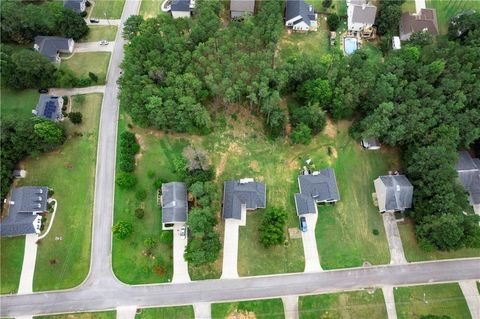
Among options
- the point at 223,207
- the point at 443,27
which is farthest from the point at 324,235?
the point at 443,27

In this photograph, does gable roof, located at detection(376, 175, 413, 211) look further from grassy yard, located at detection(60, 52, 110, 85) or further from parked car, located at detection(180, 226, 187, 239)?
grassy yard, located at detection(60, 52, 110, 85)

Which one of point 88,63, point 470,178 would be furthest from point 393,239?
point 88,63

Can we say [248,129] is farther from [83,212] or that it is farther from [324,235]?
[83,212]

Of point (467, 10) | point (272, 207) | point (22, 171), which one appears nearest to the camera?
point (272, 207)

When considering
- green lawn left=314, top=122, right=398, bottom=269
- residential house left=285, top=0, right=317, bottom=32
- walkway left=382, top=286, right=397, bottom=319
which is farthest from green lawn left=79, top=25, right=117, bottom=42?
walkway left=382, top=286, right=397, bottom=319

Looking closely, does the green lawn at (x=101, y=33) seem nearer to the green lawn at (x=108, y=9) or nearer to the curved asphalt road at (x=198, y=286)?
the green lawn at (x=108, y=9)

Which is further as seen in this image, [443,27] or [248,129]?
[443,27]

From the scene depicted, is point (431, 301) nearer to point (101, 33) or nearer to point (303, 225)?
point (303, 225)

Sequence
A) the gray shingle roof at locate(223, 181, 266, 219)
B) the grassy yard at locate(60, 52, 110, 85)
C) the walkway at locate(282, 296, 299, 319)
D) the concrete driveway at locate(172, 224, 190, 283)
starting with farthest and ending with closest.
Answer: the grassy yard at locate(60, 52, 110, 85)
the gray shingle roof at locate(223, 181, 266, 219)
the concrete driveway at locate(172, 224, 190, 283)
the walkway at locate(282, 296, 299, 319)
